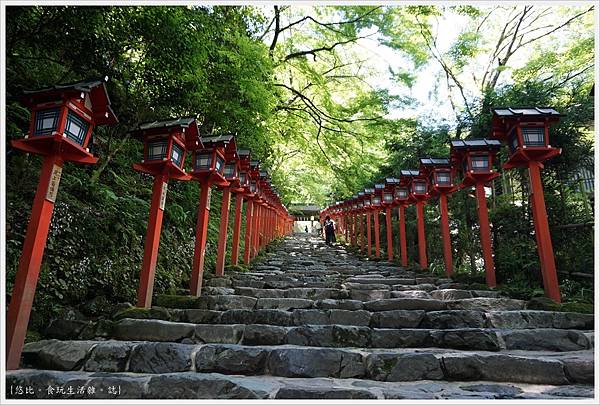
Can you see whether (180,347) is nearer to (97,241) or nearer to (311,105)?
(97,241)

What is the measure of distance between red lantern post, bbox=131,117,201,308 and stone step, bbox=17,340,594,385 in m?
1.19

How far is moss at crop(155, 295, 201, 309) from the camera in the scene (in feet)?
18.3

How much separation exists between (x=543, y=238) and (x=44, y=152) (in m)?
7.19

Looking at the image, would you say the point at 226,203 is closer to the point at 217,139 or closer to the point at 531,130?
the point at 217,139

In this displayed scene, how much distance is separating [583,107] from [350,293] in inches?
269

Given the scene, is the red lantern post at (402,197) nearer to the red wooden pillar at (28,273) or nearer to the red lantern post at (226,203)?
the red lantern post at (226,203)

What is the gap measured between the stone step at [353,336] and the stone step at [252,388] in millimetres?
813

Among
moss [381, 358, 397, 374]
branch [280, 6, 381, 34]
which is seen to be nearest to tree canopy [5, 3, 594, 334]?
branch [280, 6, 381, 34]

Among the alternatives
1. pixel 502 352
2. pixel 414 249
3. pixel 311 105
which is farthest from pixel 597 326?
pixel 311 105

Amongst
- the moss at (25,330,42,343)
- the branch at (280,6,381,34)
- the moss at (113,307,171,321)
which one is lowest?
the moss at (25,330,42,343)

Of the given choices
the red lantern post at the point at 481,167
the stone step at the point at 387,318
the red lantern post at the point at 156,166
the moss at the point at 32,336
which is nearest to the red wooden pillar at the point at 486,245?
the red lantern post at the point at 481,167

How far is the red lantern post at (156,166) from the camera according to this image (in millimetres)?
5000

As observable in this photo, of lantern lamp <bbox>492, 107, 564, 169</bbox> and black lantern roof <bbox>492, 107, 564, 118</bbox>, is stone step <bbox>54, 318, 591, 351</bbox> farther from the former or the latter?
black lantern roof <bbox>492, 107, 564, 118</bbox>

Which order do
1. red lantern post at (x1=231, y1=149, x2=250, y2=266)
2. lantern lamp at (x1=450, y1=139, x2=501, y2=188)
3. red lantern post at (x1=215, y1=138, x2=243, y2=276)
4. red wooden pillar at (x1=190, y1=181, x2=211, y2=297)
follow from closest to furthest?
1. red wooden pillar at (x1=190, y1=181, x2=211, y2=297)
2. lantern lamp at (x1=450, y1=139, x2=501, y2=188)
3. red lantern post at (x1=215, y1=138, x2=243, y2=276)
4. red lantern post at (x1=231, y1=149, x2=250, y2=266)
